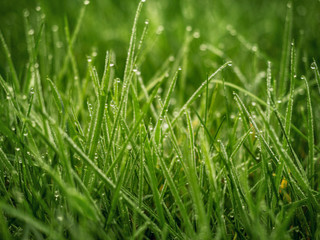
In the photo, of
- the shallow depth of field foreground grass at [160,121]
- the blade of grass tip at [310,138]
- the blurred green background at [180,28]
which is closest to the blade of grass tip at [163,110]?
the shallow depth of field foreground grass at [160,121]

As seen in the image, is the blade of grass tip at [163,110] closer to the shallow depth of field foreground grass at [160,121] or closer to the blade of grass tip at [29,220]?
the shallow depth of field foreground grass at [160,121]

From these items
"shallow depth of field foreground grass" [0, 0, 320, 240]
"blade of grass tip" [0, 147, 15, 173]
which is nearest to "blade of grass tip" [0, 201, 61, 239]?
Result: "shallow depth of field foreground grass" [0, 0, 320, 240]

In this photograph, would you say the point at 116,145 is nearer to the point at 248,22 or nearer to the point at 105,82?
the point at 105,82

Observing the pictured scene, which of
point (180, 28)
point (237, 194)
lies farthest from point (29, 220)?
point (180, 28)

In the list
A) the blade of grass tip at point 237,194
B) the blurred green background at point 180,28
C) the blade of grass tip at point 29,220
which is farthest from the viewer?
the blurred green background at point 180,28

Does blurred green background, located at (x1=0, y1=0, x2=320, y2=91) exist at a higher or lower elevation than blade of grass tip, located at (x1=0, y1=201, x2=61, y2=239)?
higher

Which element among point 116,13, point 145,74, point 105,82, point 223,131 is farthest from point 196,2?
point 105,82

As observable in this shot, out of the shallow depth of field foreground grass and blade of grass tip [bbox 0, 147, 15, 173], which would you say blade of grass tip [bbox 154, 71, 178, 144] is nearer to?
the shallow depth of field foreground grass
